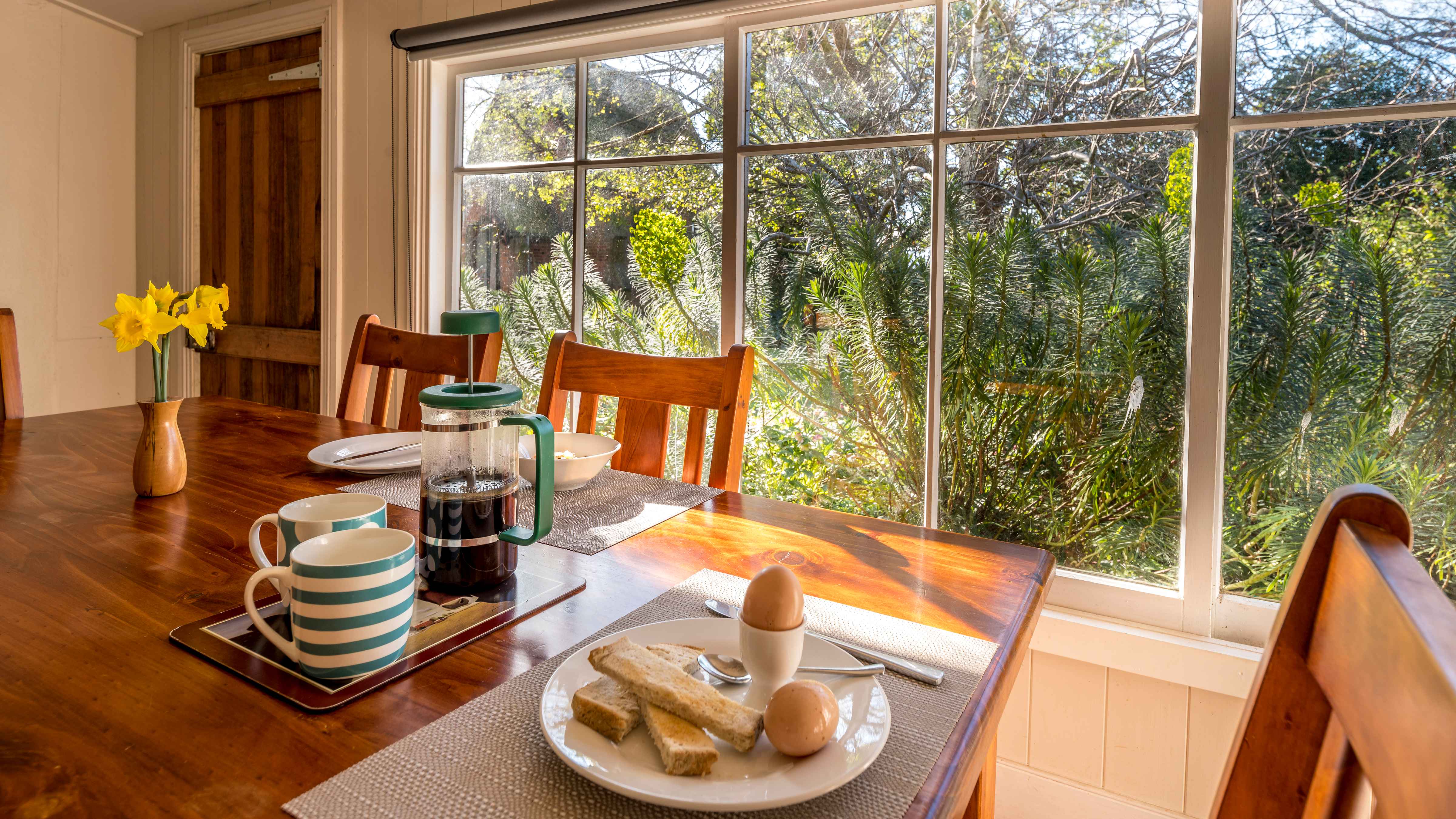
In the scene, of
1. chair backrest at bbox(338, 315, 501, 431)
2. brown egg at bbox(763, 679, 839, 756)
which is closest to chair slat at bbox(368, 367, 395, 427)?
chair backrest at bbox(338, 315, 501, 431)

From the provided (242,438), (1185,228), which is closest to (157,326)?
(242,438)

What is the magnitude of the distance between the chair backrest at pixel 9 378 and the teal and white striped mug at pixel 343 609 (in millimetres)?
1731

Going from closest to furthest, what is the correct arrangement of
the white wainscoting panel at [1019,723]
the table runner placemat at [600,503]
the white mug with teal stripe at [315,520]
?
the white mug with teal stripe at [315,520]
the table runner placemat at [600,503]
the white wainscoting panel at [1019,723]

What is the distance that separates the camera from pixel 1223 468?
162 cm

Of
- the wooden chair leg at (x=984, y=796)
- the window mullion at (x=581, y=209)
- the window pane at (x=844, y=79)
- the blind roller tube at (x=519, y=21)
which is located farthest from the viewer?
the window mullion at (x=581, y=209)

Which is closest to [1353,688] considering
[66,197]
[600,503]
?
[600,503]

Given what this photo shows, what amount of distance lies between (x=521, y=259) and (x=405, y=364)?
2.75ft

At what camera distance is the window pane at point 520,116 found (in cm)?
246

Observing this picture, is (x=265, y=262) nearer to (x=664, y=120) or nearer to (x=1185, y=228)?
(x=664, y=120)

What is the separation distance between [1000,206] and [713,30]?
0.97 meters

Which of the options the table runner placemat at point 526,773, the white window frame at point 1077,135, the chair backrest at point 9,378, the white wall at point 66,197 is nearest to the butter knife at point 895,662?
the table runner placemat at point 526,773

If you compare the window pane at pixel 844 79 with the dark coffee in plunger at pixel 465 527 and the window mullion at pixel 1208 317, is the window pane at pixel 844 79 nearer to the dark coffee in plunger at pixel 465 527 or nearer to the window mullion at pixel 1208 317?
the window mullion at pixel 1208 317

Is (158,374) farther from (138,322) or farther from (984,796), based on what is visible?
(984,796)

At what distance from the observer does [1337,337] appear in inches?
59.1
